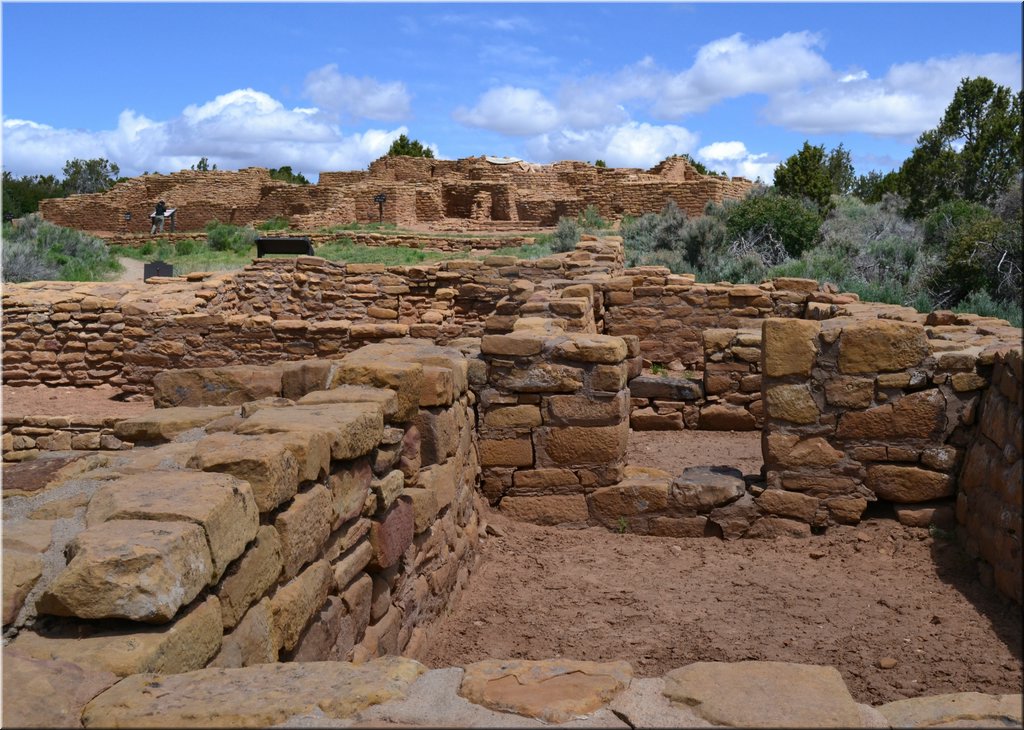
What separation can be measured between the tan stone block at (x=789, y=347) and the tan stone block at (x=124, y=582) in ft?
13.4

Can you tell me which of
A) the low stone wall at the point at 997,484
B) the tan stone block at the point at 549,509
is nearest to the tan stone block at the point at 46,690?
the low stone wall at the point at 997,484

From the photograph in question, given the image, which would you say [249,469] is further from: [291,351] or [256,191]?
[256,191]

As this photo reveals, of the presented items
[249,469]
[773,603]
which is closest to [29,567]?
[249,469]

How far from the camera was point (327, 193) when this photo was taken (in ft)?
99.5

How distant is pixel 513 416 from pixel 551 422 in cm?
26

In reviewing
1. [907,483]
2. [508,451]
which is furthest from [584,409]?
[907,483]

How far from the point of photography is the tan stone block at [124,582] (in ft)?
7.54

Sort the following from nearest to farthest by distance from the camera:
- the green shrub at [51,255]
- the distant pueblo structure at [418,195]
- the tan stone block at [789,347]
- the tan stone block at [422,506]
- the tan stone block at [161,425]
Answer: the tan stone block at [161,425] → the tan stone block at [422,506] → the tan stone block at [789,347] → the green shrub at [51,255] → the distant pueblo structure at [418,195]

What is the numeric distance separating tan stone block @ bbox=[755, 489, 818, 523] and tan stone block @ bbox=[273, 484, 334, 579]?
3232 mm

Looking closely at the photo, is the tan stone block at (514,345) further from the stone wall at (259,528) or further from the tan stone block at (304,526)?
the tan stone block at (304,526)

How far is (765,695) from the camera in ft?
7.54

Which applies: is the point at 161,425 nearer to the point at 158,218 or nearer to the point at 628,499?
the point at 628,499

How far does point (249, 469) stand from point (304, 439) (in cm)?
33

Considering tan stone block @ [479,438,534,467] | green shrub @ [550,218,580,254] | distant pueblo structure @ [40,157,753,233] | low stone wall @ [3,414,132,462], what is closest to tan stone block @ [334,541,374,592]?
tan stone block @ [479,438,534,467]
